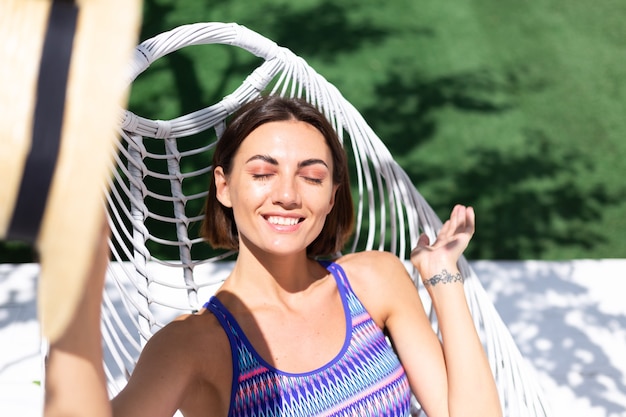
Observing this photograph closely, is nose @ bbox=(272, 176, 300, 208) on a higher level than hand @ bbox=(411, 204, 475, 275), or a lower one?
higher

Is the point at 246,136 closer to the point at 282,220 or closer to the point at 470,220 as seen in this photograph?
the point at 282,220

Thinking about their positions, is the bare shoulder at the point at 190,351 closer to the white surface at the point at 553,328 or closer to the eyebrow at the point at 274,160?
the eyebrow at the point at 274,160

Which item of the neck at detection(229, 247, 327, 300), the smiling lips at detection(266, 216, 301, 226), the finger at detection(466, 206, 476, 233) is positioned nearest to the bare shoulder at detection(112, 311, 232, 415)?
the neck at detection(229, 247, 327, 300)

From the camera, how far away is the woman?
1689 millimetres

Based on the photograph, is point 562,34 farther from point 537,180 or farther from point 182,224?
point 182,224

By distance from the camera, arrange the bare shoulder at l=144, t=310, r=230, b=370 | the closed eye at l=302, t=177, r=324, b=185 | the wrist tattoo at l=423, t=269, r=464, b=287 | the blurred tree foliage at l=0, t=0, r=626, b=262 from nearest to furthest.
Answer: the bare shoulder at l=144, t=310, r=230, b=370
the closed eye at l=302, t=177, r=324, b=185
the wrist tattoo at l=423, t=269, r=464, b=287
the blurred tree foliage at l=0, t=0, r=626, b=262

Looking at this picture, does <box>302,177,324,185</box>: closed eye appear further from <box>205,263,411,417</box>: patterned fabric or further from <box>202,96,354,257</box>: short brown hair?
<box>205,263,411,417</box>: patterned fabric

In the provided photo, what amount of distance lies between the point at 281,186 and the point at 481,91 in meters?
3.21

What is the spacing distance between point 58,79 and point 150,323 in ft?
5.50

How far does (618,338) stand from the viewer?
302 centimetres

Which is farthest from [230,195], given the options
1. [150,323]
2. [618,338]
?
[618,338]

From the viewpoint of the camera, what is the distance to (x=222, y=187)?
191 centimetres

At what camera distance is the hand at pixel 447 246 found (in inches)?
79.8

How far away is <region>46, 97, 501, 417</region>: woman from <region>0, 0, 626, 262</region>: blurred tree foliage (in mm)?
1838
